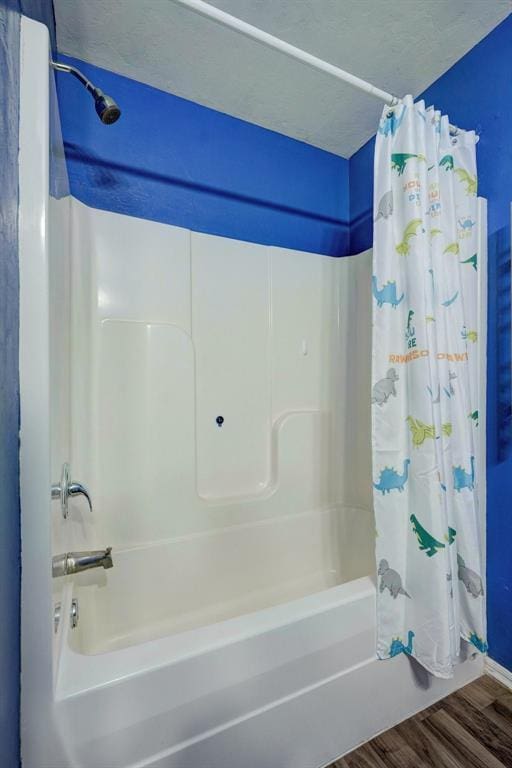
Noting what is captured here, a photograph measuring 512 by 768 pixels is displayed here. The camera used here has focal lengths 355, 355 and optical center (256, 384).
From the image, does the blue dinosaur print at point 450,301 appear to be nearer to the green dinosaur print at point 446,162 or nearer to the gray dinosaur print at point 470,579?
the green dinosaur print at point 446,162

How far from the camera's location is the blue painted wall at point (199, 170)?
1.54m

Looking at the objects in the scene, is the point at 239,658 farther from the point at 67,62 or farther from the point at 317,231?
the point at 67,62

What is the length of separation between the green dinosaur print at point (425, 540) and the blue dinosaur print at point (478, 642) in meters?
0.38

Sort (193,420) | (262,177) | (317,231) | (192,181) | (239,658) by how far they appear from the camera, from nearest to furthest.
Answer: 1. (239,658)
2. (193,420)
3. (192,181)
4. (262,177)
5. (317,231)

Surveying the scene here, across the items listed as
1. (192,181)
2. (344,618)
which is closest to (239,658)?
(344,618)

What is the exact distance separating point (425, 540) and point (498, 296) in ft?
A: 3.12

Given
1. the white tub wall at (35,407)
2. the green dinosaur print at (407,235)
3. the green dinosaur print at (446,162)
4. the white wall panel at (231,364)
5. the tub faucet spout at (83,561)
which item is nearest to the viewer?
the white tub wall at (35,407)

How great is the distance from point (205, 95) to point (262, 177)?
1.44 feet

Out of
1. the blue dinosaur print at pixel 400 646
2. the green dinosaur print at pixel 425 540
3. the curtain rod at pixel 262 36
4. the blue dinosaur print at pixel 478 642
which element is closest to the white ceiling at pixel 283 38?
the curtain rod at pixel 262 36

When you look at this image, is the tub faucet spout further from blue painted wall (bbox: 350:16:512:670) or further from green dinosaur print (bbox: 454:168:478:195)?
green dinosaur print (bbox: 454:168:478:195)

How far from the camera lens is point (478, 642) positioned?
3.88 feet

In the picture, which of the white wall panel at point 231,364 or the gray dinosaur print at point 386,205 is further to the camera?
the white wall panel at point 231,364

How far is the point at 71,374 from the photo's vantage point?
1376 mm

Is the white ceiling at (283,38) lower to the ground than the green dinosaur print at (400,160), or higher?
higher
